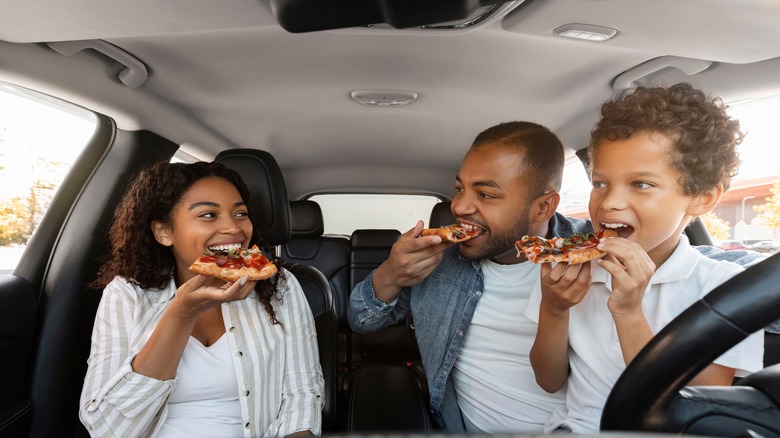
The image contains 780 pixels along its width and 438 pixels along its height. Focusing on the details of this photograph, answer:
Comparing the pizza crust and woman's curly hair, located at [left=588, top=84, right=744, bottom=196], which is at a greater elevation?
woman's curly hair, located at [left=588, top=84, right=744, bottom=196]

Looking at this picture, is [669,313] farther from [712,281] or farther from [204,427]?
[204,427]

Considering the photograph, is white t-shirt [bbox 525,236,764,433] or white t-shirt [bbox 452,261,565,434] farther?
white t-shirt [bbox 452,261,565,434]

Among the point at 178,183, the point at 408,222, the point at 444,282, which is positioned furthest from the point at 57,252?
the point at 408,222

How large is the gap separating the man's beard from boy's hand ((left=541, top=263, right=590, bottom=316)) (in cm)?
47

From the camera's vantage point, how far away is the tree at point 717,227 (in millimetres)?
2325

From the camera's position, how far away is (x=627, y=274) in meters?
1.22

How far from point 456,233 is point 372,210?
3888 millimetres

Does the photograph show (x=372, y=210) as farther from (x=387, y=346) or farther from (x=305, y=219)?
(x=387, y=346)

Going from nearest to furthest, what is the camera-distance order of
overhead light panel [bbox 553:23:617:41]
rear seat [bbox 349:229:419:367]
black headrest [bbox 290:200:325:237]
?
1. overhead light panel [bbox 553:23:617:41]
2. rear seat [bbox 349:229:419:367]
3. black headrest [bbox 290:200:325:237]

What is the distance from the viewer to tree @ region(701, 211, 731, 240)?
233cm

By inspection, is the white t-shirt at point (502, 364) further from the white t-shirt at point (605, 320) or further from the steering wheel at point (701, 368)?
the steering wheel at point (701, 368)

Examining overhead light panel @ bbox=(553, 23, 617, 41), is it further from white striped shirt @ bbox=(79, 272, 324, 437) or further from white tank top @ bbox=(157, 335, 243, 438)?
white tank top @ bbox=(157, 335, 243, 438)

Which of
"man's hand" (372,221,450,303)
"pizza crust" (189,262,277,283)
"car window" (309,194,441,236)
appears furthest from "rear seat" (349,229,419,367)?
"pizza crust" (189,262,277,283)

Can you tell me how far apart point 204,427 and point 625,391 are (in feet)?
5.03
